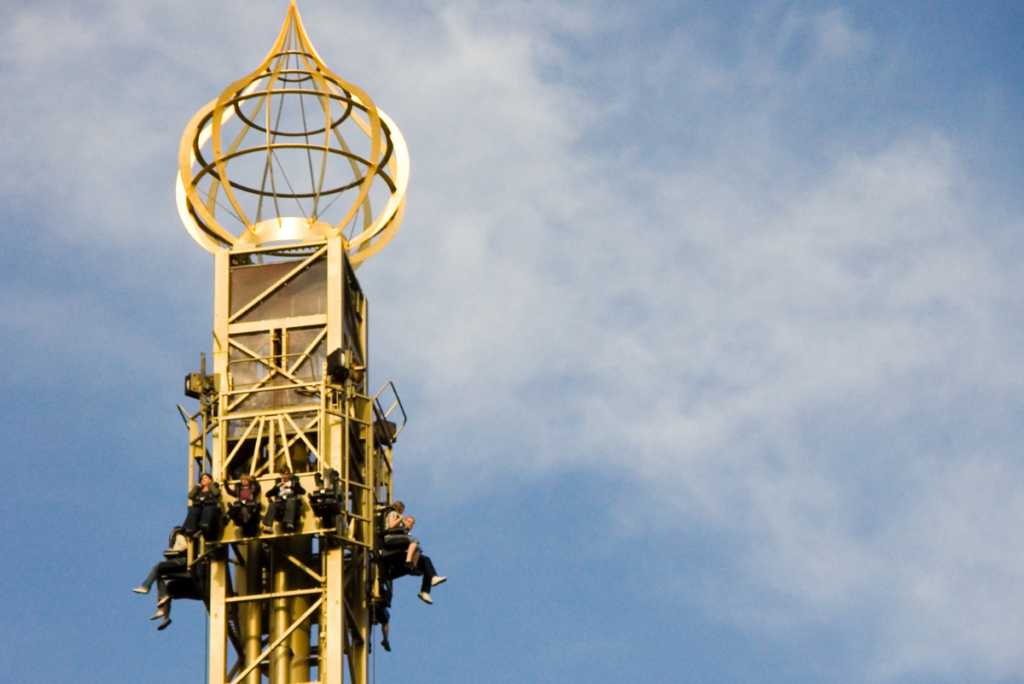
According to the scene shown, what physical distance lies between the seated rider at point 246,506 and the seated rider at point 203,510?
1.52 feet

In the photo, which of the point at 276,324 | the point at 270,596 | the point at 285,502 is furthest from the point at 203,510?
the point at 276,324

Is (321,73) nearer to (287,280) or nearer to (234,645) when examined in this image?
(287,280)

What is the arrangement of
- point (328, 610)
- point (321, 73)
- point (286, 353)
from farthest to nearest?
1. point (321, 73)
2. point (286, 353)
3. point (328, 610)

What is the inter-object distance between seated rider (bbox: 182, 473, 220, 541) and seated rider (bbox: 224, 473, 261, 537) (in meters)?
0.46

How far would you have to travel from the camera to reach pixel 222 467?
61.1m

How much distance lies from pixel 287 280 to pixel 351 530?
8.05 m

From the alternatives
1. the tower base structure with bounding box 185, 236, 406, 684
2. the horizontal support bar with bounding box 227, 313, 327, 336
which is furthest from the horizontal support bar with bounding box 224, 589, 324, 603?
the horizontal support bar with bounding box 227, 313, 327, 336

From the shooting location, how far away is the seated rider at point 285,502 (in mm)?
59125

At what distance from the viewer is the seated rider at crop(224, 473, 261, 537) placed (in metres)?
59.4

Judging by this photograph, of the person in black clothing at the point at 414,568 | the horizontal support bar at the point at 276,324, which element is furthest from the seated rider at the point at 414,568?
the horizontal support bar at the point at 276,324

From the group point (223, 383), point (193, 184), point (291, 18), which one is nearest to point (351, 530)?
point (223, 383)

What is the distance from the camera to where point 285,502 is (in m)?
59.4

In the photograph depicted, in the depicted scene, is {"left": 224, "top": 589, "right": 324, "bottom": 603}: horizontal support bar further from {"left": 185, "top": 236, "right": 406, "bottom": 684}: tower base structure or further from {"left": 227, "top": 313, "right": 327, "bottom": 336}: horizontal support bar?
{"left": 227, "top": 313, "right": 327, "bottom": 336}: horizontal support bar

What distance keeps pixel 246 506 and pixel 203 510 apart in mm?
1211
